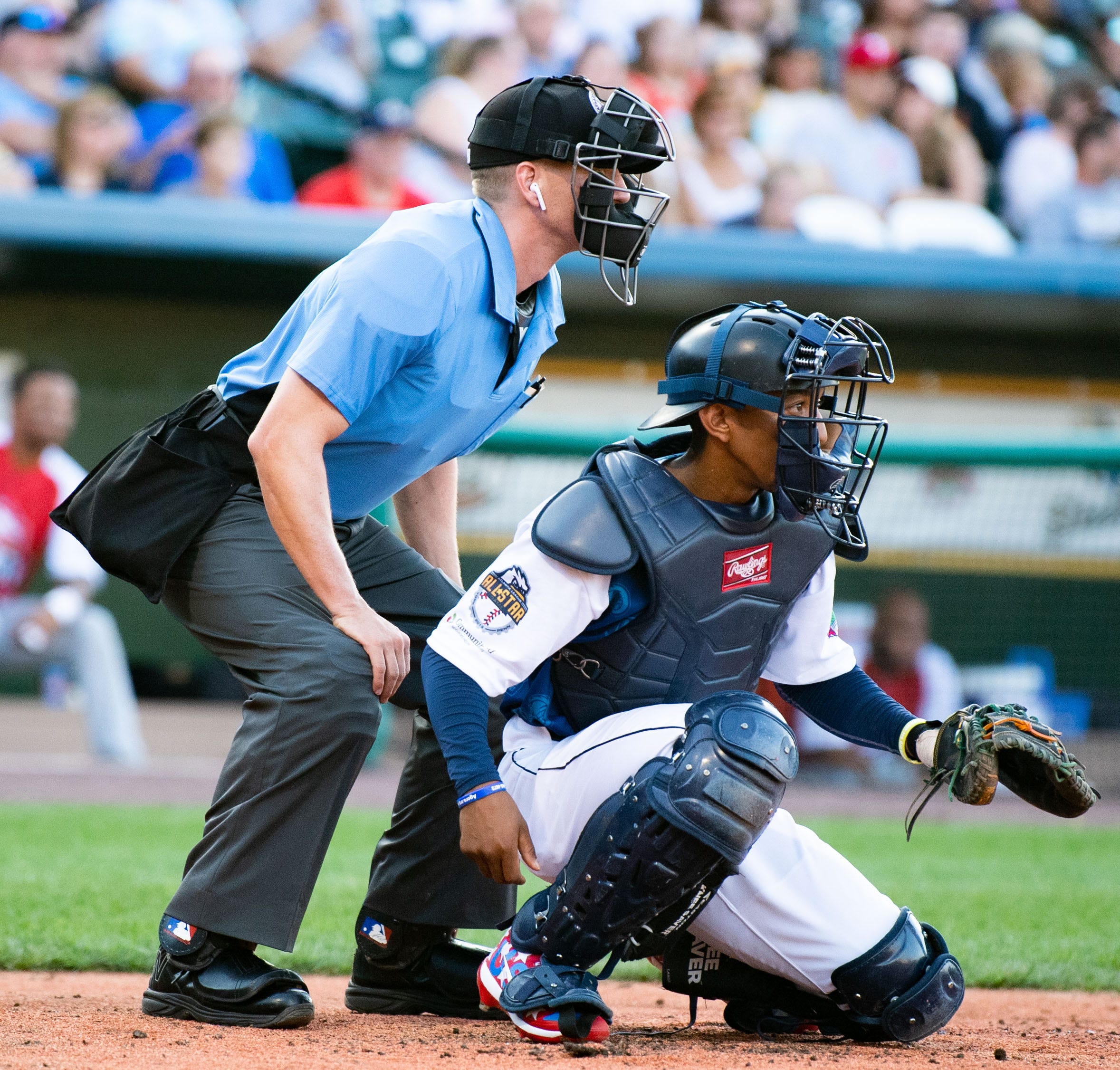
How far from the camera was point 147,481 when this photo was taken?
110 inches

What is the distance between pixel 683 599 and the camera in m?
2.54

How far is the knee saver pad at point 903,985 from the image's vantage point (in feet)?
8.05

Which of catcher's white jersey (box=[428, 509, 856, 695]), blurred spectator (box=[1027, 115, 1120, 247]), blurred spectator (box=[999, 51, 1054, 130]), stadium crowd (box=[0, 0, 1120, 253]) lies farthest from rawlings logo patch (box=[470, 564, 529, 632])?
blurred spectator (box=[999, 51, 1054, 130])

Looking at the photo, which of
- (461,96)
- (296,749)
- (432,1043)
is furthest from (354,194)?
(432,1043)

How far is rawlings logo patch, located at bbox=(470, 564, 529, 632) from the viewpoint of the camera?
2.46 metres

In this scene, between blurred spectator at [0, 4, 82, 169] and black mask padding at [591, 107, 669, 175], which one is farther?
blurred spectator at [0, 4, 82, 169]

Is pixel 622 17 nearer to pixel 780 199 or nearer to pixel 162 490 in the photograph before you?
pixel 780 199

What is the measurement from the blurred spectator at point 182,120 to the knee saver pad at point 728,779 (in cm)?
780

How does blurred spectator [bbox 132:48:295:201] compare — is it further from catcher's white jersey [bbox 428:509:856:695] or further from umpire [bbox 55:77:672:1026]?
catcher's white jersey [bbox 428:509:856:695]

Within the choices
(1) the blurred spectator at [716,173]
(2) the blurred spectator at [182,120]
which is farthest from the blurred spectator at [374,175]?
(1) the blurred spectator at [716,173]

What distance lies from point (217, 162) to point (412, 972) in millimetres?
7367

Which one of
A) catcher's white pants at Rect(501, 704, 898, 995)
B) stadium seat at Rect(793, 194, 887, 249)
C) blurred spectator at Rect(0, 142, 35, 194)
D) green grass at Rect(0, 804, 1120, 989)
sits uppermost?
stadium seat at Rect(793, 194, 887, 249)

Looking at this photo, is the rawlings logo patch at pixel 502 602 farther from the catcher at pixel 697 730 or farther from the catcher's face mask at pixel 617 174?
the catcher's face mask at pixel 617 174

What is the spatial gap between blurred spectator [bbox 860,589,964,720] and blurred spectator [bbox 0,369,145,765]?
13.6 feet
